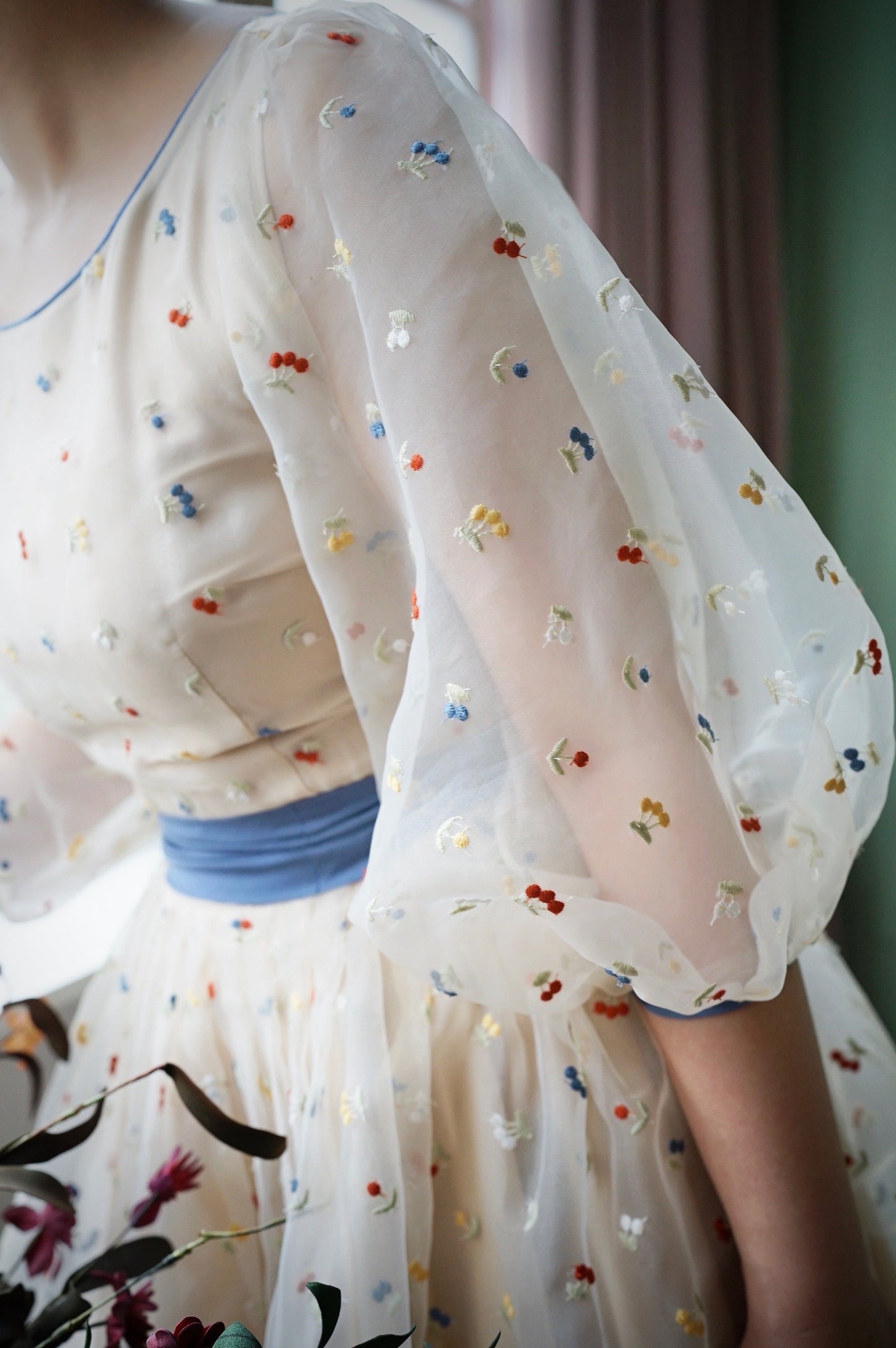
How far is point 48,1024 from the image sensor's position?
0.51 metres

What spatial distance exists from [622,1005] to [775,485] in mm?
301

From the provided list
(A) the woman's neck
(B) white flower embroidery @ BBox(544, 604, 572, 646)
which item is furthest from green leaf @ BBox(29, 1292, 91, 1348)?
(A) the woman's neck

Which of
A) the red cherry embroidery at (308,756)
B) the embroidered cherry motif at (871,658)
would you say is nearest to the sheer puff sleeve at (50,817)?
the red cherry embroidery at (308,756)

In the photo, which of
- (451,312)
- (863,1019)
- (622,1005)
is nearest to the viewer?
(451,312)

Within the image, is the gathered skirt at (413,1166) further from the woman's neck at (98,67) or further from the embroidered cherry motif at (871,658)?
the woman's neck at (98,67)

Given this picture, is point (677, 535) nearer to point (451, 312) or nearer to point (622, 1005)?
point (451, 312)

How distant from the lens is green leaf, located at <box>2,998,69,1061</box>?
1.67ft

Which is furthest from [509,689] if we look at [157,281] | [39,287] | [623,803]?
[39,287]

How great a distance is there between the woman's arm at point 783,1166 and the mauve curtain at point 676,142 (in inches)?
45.6

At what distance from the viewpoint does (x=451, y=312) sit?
40cm

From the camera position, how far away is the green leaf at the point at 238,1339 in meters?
0.28

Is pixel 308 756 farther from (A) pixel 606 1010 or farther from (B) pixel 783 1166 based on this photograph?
(B) pixel 783 1166

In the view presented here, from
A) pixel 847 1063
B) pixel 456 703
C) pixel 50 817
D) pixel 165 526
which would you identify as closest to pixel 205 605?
pixel 165 526

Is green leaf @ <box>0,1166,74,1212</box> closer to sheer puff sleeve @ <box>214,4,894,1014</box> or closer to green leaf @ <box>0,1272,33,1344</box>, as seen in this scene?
green leaf @ <box>0,1272,33,1344</box>
